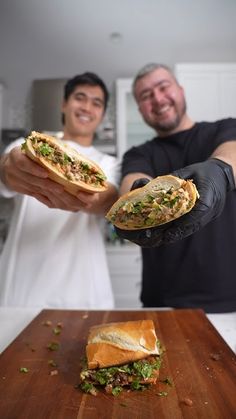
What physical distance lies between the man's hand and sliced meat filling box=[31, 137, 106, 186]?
38mm

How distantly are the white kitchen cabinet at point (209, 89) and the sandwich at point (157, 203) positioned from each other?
7.99 feet

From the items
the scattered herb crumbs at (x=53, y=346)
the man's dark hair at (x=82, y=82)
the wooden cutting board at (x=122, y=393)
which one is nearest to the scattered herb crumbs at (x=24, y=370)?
the wooden cutting board at (x=122, y=393)

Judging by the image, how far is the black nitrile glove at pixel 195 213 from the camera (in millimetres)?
686

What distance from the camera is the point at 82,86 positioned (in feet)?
4.46

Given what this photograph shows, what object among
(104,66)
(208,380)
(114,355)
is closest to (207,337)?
(208,380)

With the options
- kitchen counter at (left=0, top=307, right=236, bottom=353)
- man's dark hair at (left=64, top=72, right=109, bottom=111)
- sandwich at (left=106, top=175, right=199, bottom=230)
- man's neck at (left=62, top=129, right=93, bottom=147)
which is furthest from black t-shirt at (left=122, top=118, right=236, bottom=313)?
sandwich at (left=106, top=175, right=199, bottom=230)

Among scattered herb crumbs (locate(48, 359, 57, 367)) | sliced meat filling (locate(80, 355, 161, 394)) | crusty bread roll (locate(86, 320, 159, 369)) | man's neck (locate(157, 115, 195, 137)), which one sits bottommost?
scattered herb crumbs (locate(48, 359, 57, 367))

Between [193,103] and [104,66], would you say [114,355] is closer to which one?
[193,103]

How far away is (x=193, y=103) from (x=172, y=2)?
919 mm

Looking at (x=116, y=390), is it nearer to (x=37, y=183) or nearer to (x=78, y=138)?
(x=37, y=183)

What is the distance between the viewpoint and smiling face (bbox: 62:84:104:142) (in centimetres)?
134

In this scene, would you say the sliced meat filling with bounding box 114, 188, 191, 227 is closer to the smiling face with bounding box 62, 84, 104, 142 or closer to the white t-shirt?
the white t-shirt

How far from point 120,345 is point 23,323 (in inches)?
18.0

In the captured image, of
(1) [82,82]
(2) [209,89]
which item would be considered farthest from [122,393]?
(2) [209,89]
